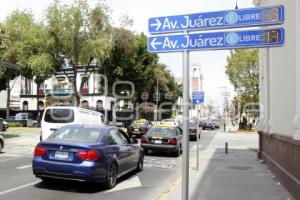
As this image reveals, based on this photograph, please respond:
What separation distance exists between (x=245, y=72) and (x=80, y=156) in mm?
44146

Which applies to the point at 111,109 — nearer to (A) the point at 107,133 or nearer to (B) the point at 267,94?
(B) the point at 267,94

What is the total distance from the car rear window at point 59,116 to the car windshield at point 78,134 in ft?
28.3

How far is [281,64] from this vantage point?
1263 centimetres

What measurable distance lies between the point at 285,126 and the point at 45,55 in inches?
1059

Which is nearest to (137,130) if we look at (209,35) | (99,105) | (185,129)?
(99,105)

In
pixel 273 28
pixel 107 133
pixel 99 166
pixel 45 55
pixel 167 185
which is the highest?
pixel 45 55

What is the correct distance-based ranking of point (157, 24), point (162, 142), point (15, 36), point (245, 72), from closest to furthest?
1. point (157, 24)
2. point (162, 142)
3. point (15, 36)
4. point (245, 72)

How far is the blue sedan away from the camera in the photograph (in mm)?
9688

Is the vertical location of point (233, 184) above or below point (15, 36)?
below

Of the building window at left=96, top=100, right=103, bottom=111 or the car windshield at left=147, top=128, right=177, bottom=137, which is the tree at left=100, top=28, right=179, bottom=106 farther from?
the car windshield at left=147, top=128, right=177, bottom=137

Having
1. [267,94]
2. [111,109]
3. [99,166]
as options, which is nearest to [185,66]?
[99,166]

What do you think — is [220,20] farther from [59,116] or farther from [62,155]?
[59,116]

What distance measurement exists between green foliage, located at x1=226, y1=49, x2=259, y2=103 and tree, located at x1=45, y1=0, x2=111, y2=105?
2023 centimetres

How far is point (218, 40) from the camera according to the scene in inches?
225
